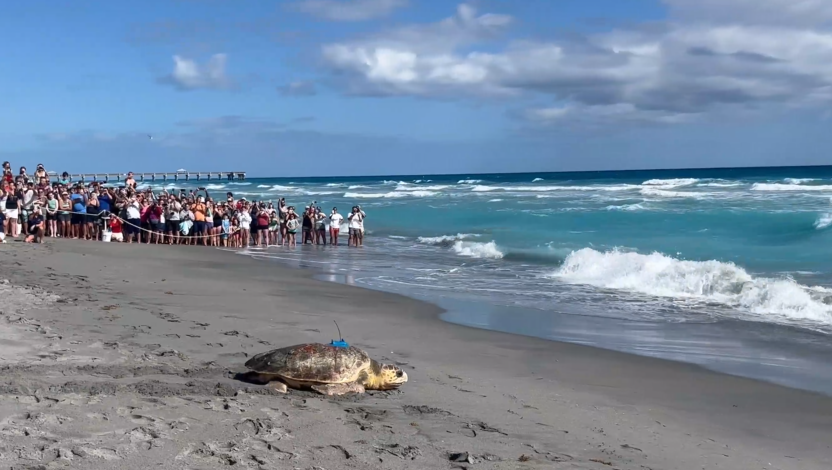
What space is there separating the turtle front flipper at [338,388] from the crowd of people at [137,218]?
522 inches

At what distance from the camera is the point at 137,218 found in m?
20.2

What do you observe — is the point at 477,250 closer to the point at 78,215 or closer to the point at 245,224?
the point at 245,224

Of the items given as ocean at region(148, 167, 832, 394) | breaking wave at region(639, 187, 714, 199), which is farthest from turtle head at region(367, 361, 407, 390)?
breaking wave at region(639, 187, 714, 199)

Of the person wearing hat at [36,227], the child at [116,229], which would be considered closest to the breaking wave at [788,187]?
the child at [116,229]

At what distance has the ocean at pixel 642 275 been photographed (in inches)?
381

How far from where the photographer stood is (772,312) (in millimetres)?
11758

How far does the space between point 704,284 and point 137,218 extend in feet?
47.2

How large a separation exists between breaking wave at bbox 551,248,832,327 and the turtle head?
708 centimetres

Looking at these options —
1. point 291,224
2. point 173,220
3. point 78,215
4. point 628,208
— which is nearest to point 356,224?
point 291,224

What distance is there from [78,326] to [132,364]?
1.95m

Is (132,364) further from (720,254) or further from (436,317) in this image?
(720,254)

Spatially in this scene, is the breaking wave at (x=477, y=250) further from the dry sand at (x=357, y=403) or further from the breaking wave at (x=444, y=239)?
the dry sand at (x=357, y=403)

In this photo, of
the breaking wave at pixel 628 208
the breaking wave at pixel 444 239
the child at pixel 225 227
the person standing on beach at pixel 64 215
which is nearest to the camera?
the person standing on beach at pixel 64 215

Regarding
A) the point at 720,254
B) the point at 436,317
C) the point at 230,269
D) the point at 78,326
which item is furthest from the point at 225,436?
the point at 720,254
